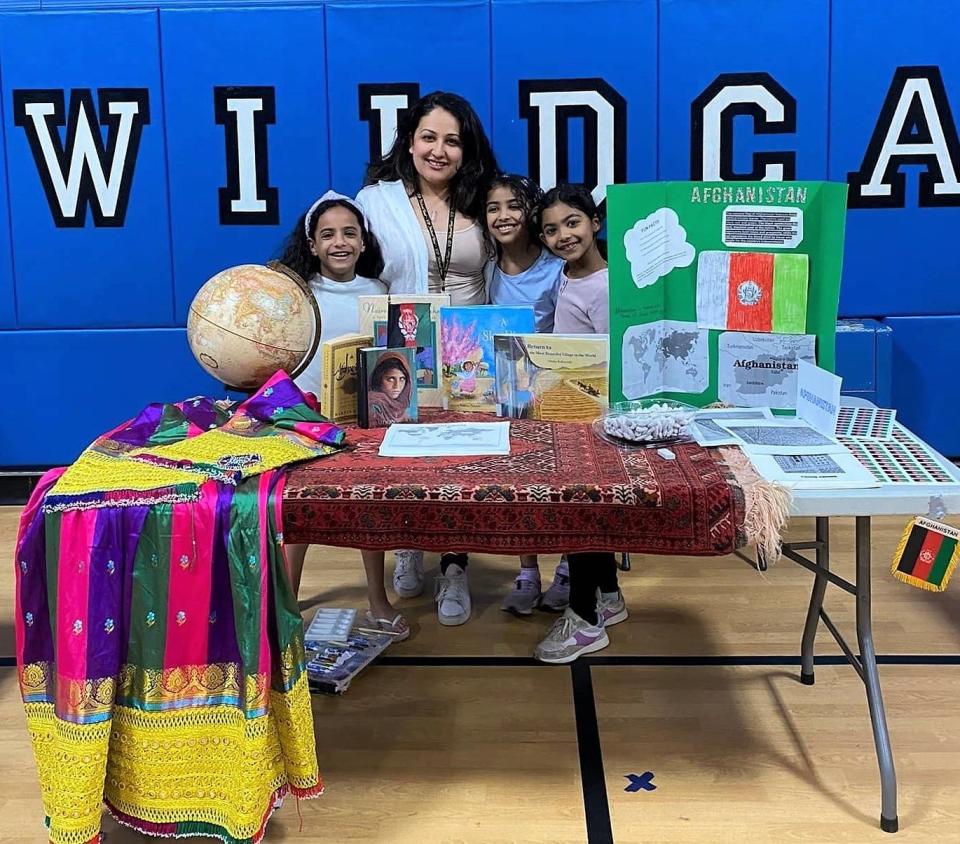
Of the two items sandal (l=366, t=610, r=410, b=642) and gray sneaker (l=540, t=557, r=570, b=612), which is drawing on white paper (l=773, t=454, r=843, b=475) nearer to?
gray sneaker (l=540, t=557, r=570, b=612)

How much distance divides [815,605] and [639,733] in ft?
1.75

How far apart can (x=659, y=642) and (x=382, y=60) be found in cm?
245

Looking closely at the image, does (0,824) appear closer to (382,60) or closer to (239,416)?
(239,416)

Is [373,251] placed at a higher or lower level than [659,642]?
higher

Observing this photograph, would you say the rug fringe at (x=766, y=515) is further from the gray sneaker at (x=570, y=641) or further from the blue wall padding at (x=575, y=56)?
the blue wall padding at (x=575, y=56)

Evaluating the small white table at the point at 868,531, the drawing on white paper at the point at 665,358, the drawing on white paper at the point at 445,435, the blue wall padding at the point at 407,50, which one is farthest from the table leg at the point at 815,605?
the blue wall padding at the point at 407,50

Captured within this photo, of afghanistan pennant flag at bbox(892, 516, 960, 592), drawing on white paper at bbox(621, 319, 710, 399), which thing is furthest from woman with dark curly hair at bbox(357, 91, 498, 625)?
afghanistan pennant flag at bbox(892, 516, 960, 592)

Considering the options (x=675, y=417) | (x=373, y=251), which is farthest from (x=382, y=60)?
(x=675, y=417)

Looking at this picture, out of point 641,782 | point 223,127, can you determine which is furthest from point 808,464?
point 223,127

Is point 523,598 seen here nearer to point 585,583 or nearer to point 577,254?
point 585,583

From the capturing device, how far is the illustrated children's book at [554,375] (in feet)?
7.46

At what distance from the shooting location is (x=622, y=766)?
2223 mm

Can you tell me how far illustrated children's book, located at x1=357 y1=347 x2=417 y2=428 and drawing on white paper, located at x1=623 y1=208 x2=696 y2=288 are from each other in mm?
542

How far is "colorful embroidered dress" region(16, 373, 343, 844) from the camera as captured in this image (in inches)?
70.5
